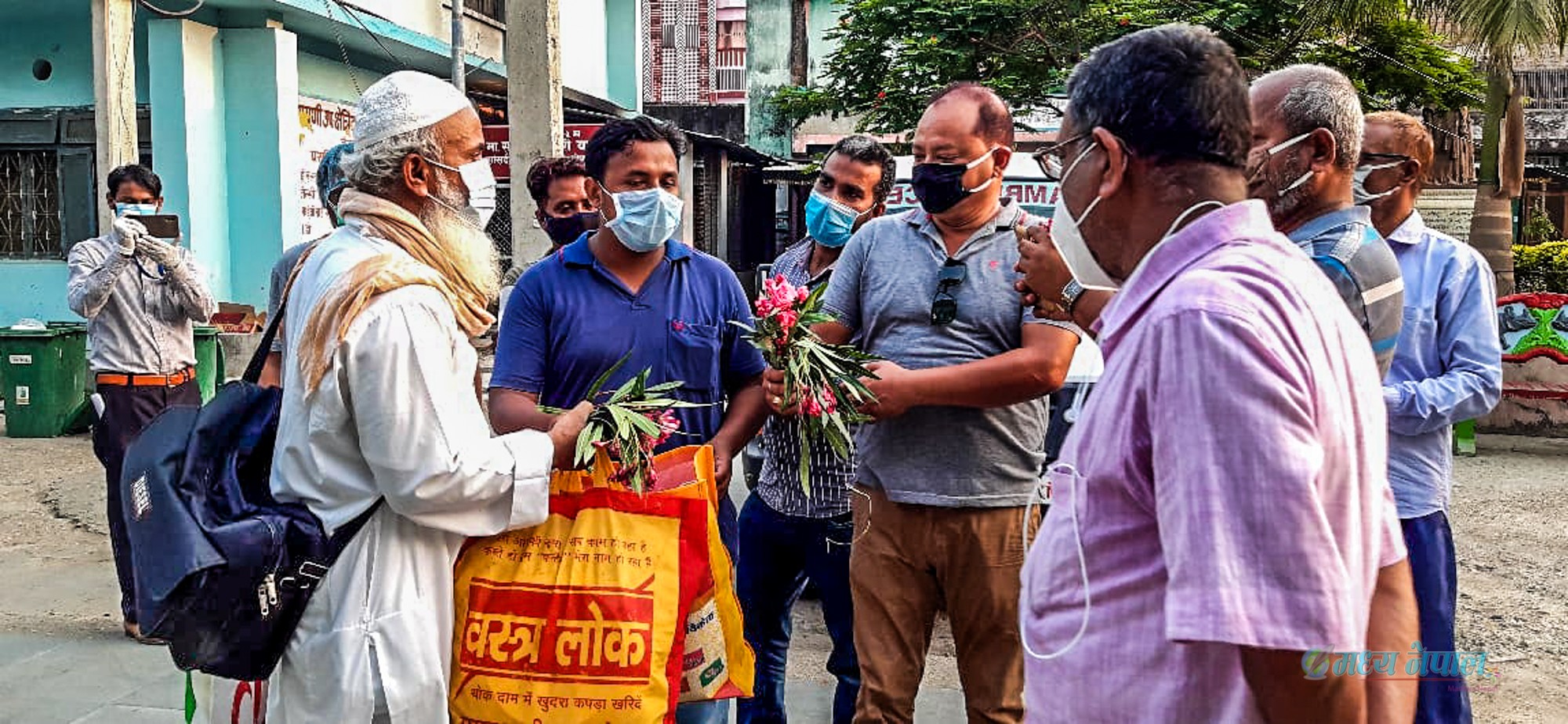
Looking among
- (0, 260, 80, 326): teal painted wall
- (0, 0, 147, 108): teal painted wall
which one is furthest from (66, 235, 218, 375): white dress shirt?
(0, 260, 80, 326): teal painted wall

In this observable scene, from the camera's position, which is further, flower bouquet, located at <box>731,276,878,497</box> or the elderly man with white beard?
flower bouquet, located at <box>731,276,878,497</box>

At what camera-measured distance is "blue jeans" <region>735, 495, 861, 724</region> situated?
14.5 feet

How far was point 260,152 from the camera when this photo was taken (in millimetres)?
15211

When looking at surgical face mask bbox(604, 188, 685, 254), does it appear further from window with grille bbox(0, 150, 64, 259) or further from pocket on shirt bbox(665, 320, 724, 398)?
window with grille bbox(0, 150, 64, 259)

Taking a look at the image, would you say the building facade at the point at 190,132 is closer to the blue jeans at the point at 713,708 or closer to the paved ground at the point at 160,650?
the paved ground at the point at 160,650

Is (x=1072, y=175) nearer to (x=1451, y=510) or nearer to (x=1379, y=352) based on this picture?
(x=1379, y=352)

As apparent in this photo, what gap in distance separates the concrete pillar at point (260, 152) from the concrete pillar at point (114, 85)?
5.35 ft

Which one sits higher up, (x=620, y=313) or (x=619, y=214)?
(x=619, y=214)

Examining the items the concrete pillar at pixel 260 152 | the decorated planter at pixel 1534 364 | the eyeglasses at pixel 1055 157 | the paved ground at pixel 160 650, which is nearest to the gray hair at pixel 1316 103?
the eyeglasses at pixel 1055 157

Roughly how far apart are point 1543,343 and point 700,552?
10930 mm

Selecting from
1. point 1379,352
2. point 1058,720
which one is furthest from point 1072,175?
point 1379,352

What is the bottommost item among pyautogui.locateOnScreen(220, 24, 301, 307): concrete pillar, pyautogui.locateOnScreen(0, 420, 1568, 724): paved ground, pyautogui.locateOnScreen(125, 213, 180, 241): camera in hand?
pyautogui.locateOnScreen(0, 420, 1568, 724): paved ground

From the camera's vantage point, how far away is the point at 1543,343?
11711 millimetres

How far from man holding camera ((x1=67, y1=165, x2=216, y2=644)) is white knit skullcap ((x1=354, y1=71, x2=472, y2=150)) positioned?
13.5 feet
